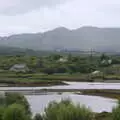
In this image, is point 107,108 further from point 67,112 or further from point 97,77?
point 97,77

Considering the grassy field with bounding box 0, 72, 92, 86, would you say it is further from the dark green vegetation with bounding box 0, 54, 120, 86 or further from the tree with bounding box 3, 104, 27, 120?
the tree with bounding box 3, 104, 27, 120

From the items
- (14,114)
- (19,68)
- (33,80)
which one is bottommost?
(33,80)

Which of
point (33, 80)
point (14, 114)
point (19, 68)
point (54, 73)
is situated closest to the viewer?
point (14, 114)

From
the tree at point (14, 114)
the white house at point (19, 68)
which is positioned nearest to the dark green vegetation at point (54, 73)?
the white house at point (19, 68)

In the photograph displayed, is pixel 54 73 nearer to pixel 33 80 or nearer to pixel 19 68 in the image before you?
pixel 19 68

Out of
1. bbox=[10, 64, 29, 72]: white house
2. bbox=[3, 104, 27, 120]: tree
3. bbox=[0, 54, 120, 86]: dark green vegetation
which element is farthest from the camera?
bbox=[10, 64, 29, 72]: white house

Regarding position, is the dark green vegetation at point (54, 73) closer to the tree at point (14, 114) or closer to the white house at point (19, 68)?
the white house at point (19, 68)

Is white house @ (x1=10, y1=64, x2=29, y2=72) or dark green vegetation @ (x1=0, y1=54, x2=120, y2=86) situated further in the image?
white house @ (x1=10, y1=64, x2=29, y2=72)

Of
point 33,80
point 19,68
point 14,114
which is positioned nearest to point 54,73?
point 19,68

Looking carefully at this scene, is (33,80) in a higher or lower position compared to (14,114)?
lower

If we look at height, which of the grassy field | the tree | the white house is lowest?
the grassy field

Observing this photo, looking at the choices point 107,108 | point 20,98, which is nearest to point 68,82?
point 107,108

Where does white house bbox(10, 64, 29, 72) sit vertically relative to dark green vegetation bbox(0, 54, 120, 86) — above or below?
above

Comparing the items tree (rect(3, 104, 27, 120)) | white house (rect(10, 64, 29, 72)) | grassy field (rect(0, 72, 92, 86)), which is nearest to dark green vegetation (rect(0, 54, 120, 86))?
grassy field (rect(0, 72, 92, 86))
